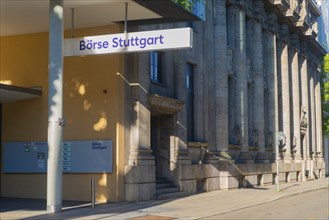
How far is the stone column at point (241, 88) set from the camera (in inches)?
1208

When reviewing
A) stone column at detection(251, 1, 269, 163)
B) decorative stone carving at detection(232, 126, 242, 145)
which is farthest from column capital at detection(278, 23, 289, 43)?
decorative stone carving at detection(232, 126, 242, 145)

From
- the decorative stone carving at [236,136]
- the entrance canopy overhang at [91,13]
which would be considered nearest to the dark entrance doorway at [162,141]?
the entrance canopy overhang at [91,13]

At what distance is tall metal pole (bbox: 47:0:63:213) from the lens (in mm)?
15891

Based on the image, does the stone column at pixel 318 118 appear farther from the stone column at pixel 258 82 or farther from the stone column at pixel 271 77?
the stone column at pixel 258 82

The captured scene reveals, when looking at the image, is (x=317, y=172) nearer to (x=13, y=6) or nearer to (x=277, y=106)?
(x=277, y=106)

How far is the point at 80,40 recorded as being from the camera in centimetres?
1712

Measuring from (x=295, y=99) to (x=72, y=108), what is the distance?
25496 millimetres

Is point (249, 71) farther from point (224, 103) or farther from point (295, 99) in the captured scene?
point (295, 99)

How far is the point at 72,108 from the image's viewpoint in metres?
20.8

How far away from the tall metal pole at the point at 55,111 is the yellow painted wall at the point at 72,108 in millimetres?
3845

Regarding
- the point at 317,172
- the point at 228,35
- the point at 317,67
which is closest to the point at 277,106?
the point at 228,35

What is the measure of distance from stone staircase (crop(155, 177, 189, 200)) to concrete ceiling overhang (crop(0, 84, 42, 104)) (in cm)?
609

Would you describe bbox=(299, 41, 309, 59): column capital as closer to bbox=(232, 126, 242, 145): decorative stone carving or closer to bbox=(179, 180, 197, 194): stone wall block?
bbox=(232, 126, 242, 145): decorative stone carving

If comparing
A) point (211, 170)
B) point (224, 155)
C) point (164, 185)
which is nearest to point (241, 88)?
point (224, 155)
